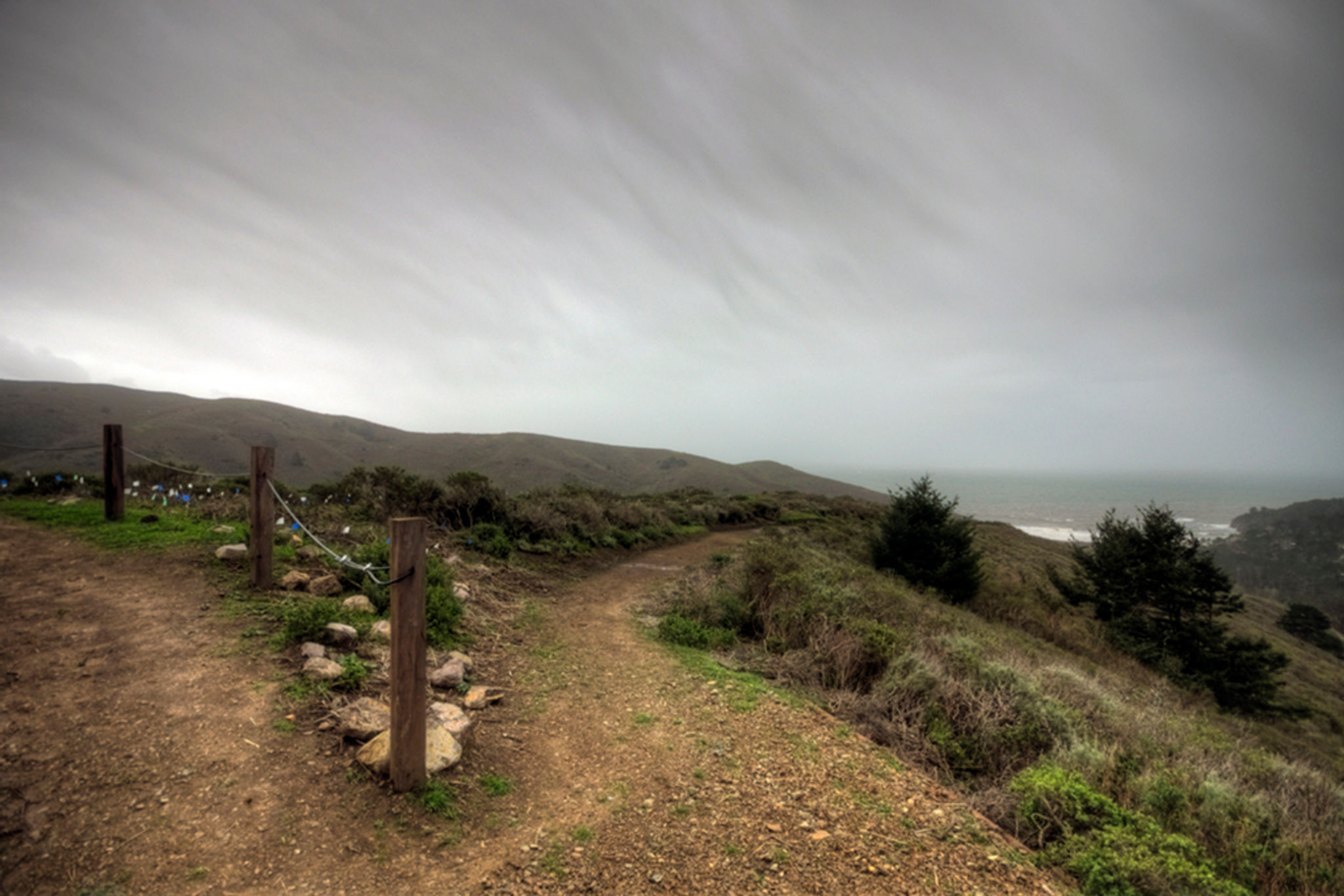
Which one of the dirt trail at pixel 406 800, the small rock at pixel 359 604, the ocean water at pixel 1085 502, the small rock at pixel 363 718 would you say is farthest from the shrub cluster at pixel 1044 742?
the ocean water at pixel 1085 502

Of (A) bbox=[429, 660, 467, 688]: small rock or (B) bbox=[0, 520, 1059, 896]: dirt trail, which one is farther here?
(A) bbox=[429, 660, 467, 688]: small rock

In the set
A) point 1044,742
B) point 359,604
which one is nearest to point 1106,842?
point 1044,742

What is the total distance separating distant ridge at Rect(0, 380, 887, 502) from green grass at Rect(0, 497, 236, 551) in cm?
954

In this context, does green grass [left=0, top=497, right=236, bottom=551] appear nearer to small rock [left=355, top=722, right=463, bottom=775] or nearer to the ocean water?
small rock [left=355, top=722, right=463, bottom=775]

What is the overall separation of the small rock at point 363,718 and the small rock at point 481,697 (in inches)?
31.2

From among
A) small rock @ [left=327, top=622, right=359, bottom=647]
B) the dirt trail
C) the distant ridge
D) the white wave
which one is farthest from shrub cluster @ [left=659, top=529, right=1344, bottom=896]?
the white wave

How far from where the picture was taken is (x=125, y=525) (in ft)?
27.4

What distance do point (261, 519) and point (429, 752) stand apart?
4326mm

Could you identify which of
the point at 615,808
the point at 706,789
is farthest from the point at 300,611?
the point at 706,789

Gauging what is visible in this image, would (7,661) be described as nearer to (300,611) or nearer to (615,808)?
(300,611)

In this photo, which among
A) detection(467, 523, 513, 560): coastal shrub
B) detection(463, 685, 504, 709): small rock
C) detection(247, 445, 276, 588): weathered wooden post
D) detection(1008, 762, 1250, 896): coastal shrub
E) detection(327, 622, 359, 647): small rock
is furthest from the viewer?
detection(467, 523, 513, 560): coastal shrub

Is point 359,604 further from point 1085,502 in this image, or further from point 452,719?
point 1085,502

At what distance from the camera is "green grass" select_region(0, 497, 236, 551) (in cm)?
765

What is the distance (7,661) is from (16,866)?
8.95 ft
